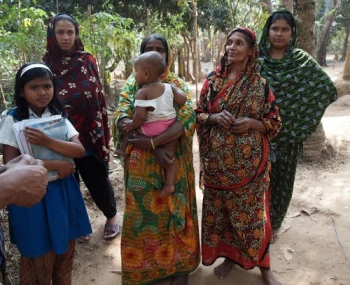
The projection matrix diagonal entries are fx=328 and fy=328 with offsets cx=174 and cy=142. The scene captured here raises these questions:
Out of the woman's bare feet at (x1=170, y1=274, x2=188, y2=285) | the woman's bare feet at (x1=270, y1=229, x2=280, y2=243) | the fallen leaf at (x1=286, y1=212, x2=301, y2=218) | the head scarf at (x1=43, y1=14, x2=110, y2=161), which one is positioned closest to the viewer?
the woman's bare feet at (x1=170, y1=274, x2=188, y2=285)

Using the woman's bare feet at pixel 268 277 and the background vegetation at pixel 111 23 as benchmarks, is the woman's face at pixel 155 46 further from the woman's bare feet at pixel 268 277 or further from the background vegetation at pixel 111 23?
the background vegetation at pixel 111 23

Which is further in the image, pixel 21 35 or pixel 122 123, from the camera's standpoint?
pixel 21 35

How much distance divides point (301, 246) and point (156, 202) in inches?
62.4

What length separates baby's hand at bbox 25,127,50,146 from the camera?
5.69ft

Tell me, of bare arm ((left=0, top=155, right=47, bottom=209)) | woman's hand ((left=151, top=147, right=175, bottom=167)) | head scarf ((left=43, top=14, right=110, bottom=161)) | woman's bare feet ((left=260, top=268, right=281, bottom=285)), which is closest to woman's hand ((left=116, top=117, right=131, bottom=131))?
woman's hand ((left=151, top=147, right=175, bottom=167))

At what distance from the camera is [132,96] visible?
7.06 ft

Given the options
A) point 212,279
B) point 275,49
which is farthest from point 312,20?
point 212,279

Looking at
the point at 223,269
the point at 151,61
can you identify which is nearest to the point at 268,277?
the point at 223,269

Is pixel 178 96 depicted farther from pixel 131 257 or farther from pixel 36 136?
pixel 131 257

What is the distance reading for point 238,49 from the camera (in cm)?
204

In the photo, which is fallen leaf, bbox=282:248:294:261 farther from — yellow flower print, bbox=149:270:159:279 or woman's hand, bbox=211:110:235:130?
woman's hand, bbox=211:110:235:130

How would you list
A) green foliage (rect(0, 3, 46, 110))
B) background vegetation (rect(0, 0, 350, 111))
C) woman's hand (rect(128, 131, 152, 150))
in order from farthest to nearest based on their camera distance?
background vegetation (rect(0, 0, 350, 111)) → green foliage (rect(0, 3, 46, 110)) → woman's hand (rect(128, 131, 152, 150))

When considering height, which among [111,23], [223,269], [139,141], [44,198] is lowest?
[223,269]

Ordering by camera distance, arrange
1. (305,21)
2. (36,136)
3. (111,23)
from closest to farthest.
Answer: (36,136), (305,21), (111,23)
